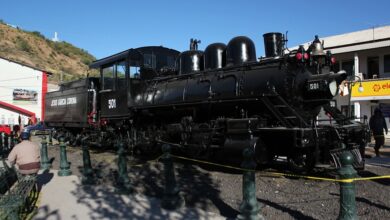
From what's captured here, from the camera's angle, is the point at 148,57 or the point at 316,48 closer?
the point at 316,48

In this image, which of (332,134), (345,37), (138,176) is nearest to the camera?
(332,134)

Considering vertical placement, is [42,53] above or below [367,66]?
above

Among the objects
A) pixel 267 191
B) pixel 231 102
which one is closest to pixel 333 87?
pixel 231 102

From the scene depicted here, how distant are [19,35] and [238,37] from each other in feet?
246

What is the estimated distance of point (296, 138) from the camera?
25.1 feet

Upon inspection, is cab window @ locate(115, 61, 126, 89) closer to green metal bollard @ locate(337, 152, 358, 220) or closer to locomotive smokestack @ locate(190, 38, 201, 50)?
locomotive smokestack @ locate(190, 38, 201, 50)

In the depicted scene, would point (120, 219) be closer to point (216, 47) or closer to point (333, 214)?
point (333, 214)

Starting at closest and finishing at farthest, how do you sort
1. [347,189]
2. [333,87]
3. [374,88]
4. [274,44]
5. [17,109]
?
1. [347,189]
2. [333,87]
3. [274,44]
4. [374,88]
5. [17,109]

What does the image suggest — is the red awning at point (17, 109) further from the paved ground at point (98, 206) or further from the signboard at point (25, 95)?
the paved ground at point (98, 206)

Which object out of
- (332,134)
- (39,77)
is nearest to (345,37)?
(332,134)

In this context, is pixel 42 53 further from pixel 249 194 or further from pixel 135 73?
pixel 249 194

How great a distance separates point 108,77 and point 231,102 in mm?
6581

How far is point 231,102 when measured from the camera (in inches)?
366

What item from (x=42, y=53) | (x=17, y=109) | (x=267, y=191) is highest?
(x=42, y=53)
